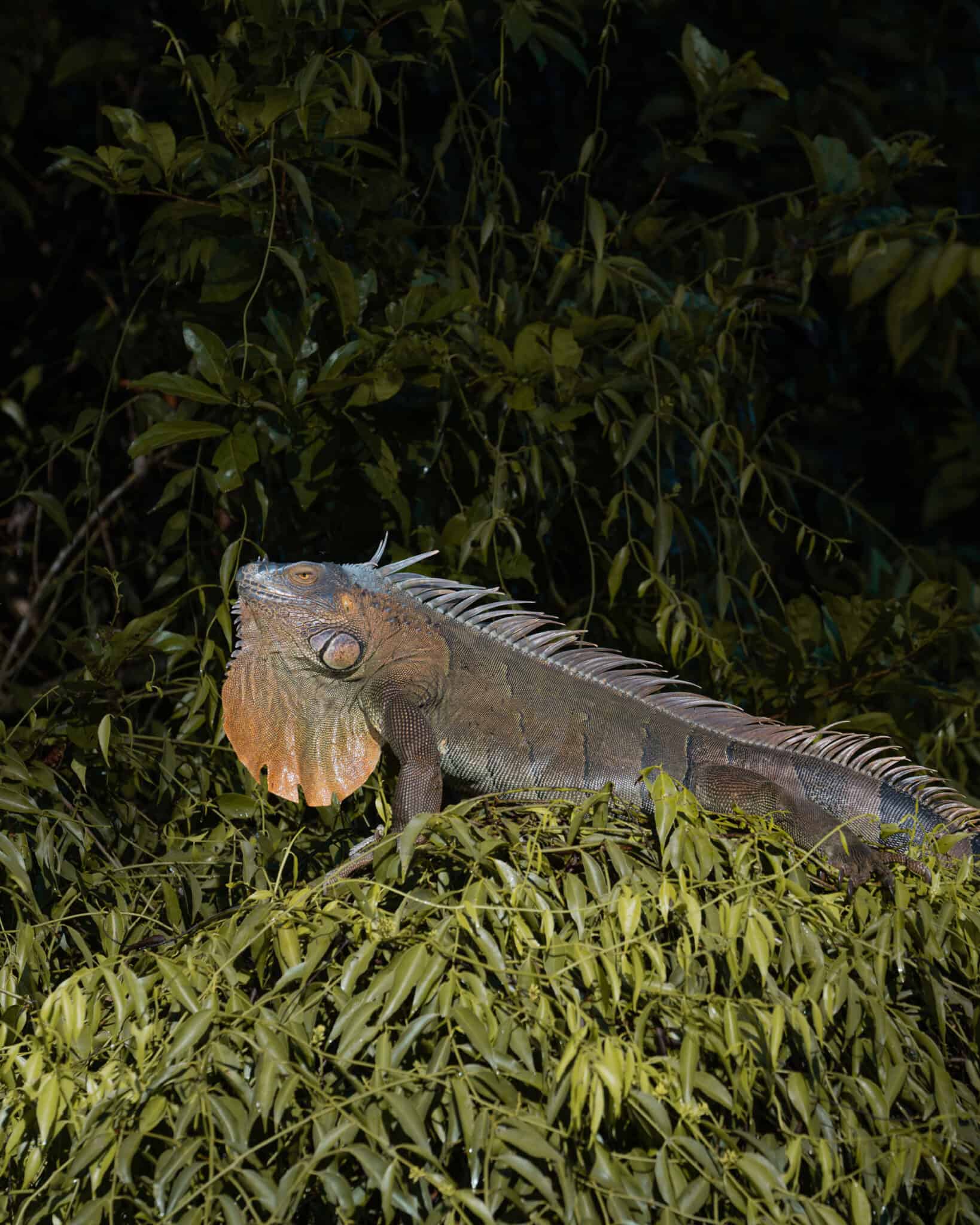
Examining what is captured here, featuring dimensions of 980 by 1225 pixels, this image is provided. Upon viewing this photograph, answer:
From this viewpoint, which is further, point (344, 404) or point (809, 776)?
point (344, 404)

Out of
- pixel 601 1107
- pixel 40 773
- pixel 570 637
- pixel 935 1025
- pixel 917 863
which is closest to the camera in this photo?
pixel 601 1107

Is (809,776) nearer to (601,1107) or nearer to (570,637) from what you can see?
(570,637)

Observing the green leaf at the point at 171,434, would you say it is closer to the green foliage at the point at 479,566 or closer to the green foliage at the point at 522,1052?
the green foliage at the point at 479,566

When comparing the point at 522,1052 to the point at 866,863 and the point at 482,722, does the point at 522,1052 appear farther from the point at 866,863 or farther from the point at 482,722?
the point at 482,722

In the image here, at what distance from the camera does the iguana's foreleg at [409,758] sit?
197 centimetres

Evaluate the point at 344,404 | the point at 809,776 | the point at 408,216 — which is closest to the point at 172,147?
the point at 344,404

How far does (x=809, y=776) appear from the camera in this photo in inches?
86.3

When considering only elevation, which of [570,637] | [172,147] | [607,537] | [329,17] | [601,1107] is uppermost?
[329,17]

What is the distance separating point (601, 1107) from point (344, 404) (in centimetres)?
153

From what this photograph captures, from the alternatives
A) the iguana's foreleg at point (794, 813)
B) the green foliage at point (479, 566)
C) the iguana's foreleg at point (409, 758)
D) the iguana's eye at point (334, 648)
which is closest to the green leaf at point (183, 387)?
the green foliage at point (479, 566)

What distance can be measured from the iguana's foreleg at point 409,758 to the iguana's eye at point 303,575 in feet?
0.66

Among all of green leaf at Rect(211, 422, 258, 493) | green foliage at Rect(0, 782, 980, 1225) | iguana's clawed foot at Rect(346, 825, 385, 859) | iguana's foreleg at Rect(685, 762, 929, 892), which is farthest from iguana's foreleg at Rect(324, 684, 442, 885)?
green leaf at Rect(211, 422, 258, 493)

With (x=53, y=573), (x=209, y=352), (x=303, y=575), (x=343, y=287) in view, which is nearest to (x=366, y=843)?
(x=303, y=575)

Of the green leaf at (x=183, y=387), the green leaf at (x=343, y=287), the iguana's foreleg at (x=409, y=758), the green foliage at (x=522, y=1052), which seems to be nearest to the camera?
the green foliage at (x=522, y=1052)
